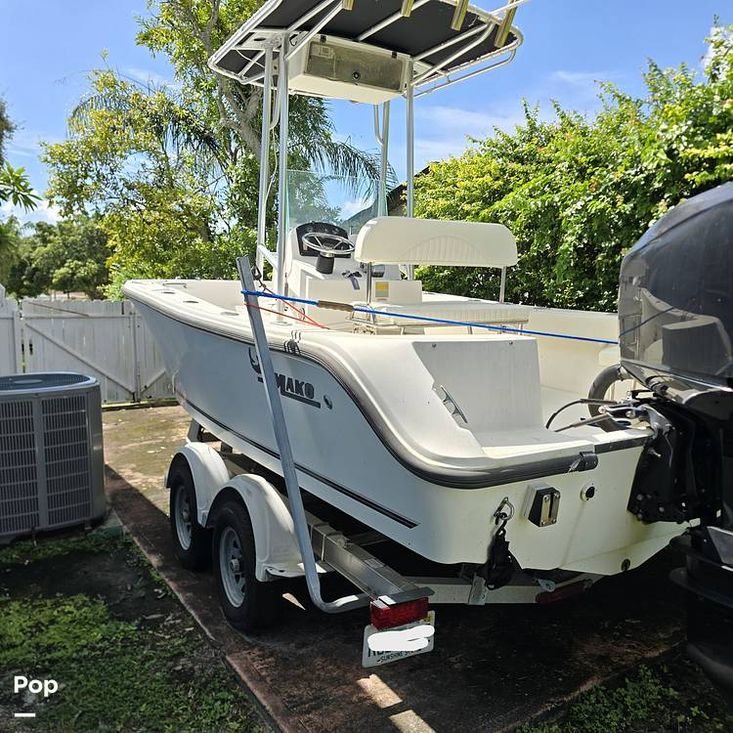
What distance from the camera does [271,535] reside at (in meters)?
3.00

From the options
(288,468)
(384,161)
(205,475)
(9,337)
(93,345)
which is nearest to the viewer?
(288,468)

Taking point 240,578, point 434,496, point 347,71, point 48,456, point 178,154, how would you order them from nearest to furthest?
1. point 434,496
2. point 240,578
3. point 48,456
4. point 347,71
5. point 178,154

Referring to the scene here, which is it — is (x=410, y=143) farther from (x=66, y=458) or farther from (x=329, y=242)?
(x=66, y=458)

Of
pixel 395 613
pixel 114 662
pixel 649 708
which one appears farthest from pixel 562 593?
pixel 114 662

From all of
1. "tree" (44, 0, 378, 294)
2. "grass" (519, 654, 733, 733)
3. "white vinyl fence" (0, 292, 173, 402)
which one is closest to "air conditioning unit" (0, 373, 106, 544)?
"grass" (519, 654, 733, 733)

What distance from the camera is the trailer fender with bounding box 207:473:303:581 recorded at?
9.65 ft

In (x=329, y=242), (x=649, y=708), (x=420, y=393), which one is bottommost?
(x=649, y=708)

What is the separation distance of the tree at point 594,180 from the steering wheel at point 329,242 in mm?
2648

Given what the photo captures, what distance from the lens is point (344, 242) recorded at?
185 inches

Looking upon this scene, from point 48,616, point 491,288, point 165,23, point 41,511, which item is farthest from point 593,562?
point 165,23

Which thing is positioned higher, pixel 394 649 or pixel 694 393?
pixel 694 393

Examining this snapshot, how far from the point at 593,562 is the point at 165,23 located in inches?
548

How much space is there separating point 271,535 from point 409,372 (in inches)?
45.3

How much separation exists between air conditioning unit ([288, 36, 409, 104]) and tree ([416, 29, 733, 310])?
2339mm
